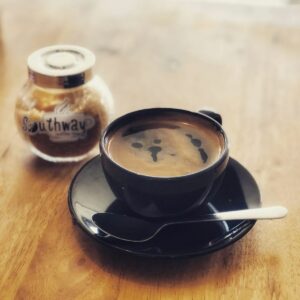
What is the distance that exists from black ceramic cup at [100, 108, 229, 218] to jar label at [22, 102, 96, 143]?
11 cm

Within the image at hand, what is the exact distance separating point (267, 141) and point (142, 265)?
0.33 m

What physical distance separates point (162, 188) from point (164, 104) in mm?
367

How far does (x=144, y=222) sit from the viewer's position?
62 centimetres

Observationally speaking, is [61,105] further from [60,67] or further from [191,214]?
[191,214]

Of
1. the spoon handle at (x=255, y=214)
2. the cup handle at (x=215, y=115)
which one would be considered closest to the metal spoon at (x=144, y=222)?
the spoon handle at (x=255, y=214)

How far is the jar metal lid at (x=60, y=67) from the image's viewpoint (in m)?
0.72

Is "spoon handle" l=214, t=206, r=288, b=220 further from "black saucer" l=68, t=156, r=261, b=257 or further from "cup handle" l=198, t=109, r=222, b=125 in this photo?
"cup handle" l=198, t=109, r=222, b=125

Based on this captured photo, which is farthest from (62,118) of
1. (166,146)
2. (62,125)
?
(166,146)

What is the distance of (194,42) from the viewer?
3.75 ft

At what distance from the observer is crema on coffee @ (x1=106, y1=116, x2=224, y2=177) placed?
2.10 feet

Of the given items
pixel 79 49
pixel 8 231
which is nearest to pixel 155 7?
pixel 79 49

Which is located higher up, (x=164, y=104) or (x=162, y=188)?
(x=162, y=188)

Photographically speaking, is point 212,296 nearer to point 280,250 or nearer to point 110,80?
point 280,250

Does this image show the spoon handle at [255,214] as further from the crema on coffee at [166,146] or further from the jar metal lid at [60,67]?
the jar metal lid at [60,67]
